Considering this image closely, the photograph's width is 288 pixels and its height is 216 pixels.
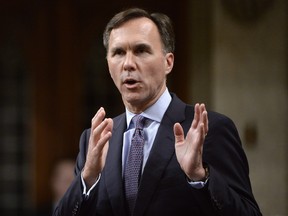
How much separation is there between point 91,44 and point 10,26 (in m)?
0.52

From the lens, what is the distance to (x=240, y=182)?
7.30 feet

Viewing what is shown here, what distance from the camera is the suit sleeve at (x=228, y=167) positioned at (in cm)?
210

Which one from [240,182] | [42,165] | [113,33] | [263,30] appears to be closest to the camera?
[240,182]

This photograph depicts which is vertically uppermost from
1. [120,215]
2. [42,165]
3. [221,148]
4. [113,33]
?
[113,33]

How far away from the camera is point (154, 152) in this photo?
2264 millimetres

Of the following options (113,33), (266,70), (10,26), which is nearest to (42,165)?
(10,26)

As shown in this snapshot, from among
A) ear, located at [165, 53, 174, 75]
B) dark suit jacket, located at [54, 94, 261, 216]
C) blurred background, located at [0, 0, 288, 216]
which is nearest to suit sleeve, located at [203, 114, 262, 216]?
dark suit jacket, located at [54, 94, 261, 216]

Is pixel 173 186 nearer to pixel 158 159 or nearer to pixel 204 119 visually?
pixel 158 159

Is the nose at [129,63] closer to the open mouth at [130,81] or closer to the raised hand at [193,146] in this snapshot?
the open mouth at [130,81]

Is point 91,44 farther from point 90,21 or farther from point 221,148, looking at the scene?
point 221,148

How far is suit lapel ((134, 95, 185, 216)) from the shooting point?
2209 mm

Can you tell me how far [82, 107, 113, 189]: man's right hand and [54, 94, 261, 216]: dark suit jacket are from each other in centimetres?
3

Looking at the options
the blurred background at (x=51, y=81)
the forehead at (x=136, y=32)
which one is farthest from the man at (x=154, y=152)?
the blurred background at (x=51, y=81)

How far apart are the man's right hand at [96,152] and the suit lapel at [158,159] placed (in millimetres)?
133
